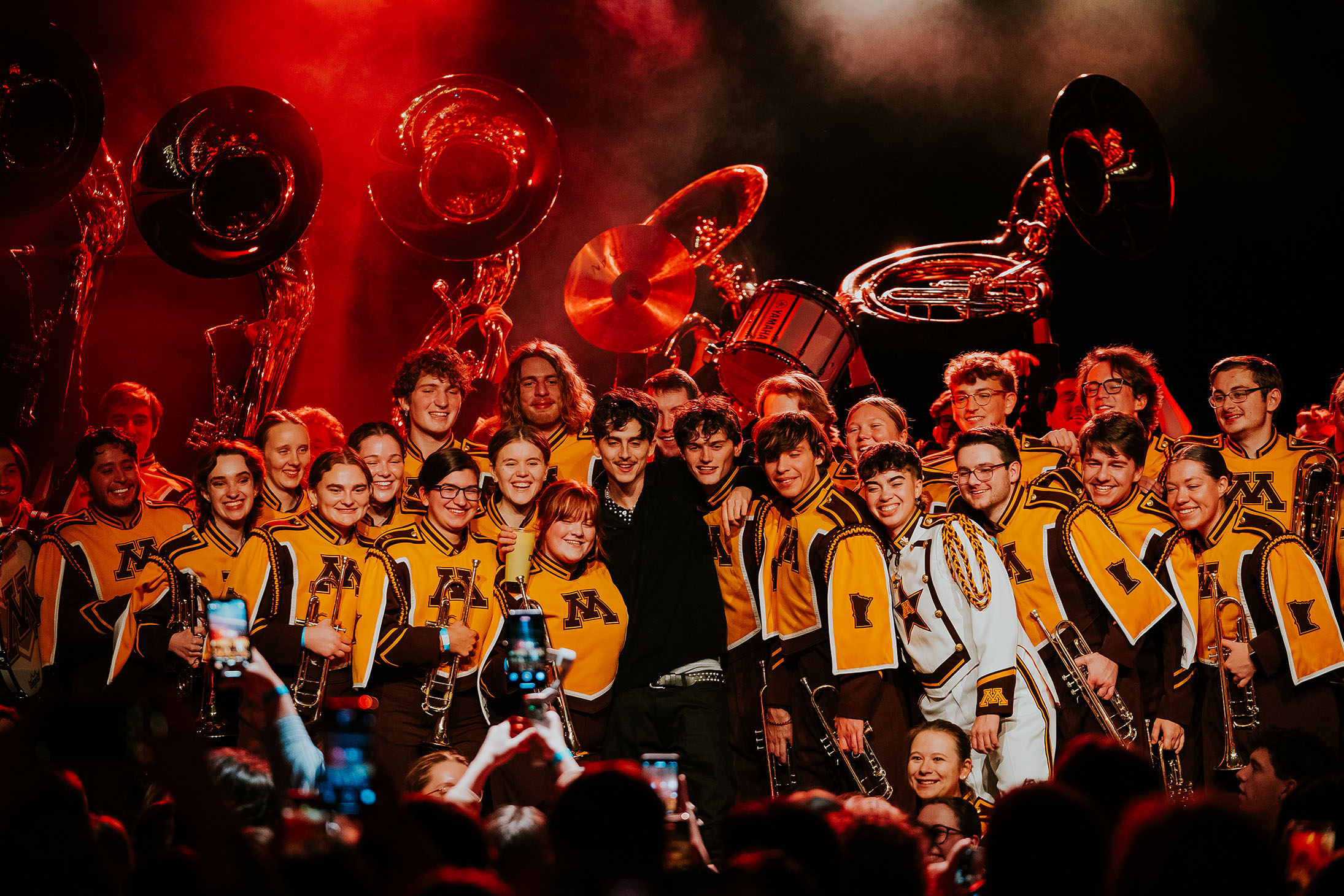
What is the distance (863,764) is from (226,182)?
13.9 ft

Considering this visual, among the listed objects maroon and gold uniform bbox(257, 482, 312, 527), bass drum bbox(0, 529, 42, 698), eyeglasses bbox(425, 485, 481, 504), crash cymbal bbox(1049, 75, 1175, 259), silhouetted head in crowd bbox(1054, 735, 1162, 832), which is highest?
crash cymbal bbox(1049, 75, 1175, 259)

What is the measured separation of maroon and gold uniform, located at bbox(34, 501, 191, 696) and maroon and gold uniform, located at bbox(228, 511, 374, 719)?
0.50m

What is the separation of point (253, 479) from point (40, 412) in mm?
2392

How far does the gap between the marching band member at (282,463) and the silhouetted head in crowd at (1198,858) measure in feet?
13.5

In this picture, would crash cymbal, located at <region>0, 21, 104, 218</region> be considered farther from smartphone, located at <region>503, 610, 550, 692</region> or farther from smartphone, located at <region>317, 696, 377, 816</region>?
smartphone, located at <region>317, 696, 377, 816</region>

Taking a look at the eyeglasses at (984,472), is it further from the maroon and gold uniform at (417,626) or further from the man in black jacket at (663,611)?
the maroon and gold uniform at (417,626)

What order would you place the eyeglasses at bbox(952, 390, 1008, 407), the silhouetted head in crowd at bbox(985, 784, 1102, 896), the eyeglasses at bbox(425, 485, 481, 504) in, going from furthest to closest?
1. the eyeglasses at bbox(952, 390, 1008, 407)
2. the eyeglasses at bbox(425, 485, 481, 504)
3. the silhouetted head in crowd at bbox(985, 784, 1102, 896)

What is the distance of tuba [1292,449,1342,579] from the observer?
505 centimetres

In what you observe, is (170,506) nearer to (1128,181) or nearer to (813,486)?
(813,486)

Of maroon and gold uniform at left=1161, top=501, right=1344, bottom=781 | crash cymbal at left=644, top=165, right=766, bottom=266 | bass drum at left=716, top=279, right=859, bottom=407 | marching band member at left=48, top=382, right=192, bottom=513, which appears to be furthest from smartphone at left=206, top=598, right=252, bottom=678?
crash cymbal at left=644, top=165, right=766, bottom=266

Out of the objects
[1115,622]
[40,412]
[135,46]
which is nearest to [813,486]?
[1115,622]

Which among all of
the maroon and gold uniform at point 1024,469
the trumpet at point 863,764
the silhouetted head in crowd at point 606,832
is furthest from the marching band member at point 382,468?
the silhouetted head in crowd at point 606,832

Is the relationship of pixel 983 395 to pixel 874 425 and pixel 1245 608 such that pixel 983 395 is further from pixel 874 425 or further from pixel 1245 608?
pixel 1245 608

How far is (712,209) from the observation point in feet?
→ 28.7
